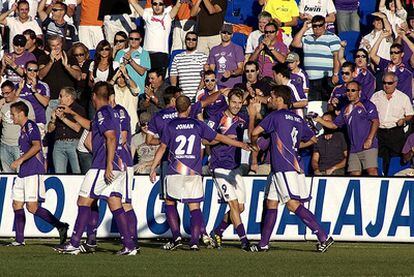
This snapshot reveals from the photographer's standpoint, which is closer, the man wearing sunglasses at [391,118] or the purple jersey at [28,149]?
the purple jersey at [28,149]

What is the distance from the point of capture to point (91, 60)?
23.3 m

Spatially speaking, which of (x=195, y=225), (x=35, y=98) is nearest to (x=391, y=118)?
(x=195, y=225)

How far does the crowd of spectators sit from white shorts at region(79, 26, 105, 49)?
0.8 inches

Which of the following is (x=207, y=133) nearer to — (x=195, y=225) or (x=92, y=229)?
(x=195, y=225)

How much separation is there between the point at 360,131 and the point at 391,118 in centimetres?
116

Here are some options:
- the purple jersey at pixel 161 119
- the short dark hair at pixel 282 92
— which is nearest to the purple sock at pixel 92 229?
the purple jersey at pixel 161 119

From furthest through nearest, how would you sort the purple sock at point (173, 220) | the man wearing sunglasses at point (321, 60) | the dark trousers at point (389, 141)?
1. the man wearing sunglasses at point (321, 60)
2. the dark trousers at point (389, 141)
3. the purple sock at point (173, 220)

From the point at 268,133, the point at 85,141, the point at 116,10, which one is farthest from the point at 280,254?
the point at 116,10

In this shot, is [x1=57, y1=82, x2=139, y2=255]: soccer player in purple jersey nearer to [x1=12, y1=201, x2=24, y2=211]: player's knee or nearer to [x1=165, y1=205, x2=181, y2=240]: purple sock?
[x1=165, y1=205, x2=181, y2=240]: purple sock

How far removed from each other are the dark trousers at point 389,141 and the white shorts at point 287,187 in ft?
15.4

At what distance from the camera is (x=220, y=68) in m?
23.3

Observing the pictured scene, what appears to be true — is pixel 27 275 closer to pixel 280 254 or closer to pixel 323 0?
pixel 280 254

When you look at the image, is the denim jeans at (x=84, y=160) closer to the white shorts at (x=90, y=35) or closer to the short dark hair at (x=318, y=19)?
the white shorts at (x=90, y=35)

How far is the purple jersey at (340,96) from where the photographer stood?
22344 millimetres
